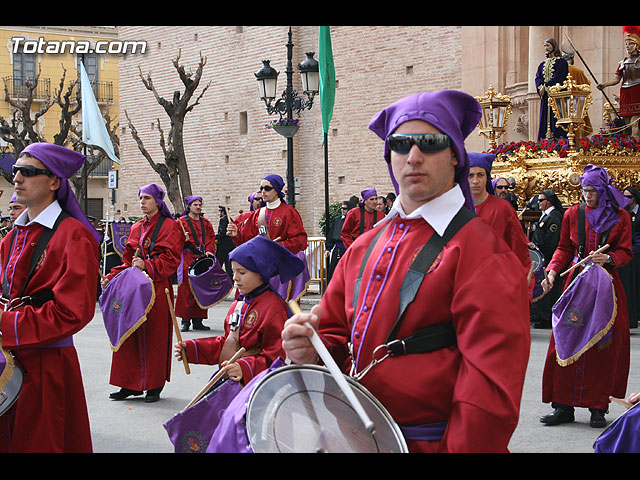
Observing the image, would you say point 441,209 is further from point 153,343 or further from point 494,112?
point 494,112

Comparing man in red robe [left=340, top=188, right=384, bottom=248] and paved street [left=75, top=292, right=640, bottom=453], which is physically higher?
man in red robe [left=340, top=188, right=384, bottom=248]

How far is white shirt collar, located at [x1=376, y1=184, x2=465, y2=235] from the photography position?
8.79 feet

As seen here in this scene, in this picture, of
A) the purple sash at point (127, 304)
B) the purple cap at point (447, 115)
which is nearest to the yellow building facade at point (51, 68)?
the purple sash at point (127, 304)

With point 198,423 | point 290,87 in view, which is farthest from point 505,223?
point 290,87

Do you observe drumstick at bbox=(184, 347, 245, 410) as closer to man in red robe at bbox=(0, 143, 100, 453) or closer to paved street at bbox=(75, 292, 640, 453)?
man in red robe at bbox=(0, 143, 100, 453)

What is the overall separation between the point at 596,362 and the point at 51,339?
4787 millimetres

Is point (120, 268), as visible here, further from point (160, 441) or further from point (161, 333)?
point (160, 441)

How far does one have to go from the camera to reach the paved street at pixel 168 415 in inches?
251

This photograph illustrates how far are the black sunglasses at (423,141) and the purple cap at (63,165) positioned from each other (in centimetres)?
225

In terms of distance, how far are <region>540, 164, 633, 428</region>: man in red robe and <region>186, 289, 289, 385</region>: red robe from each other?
3.13 meters

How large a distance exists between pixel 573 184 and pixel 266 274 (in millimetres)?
10363

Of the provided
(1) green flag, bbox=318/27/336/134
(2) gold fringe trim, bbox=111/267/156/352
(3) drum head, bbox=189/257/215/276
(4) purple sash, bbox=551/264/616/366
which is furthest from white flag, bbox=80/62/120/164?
(4) purple sash, bbox=551/264/616/366
